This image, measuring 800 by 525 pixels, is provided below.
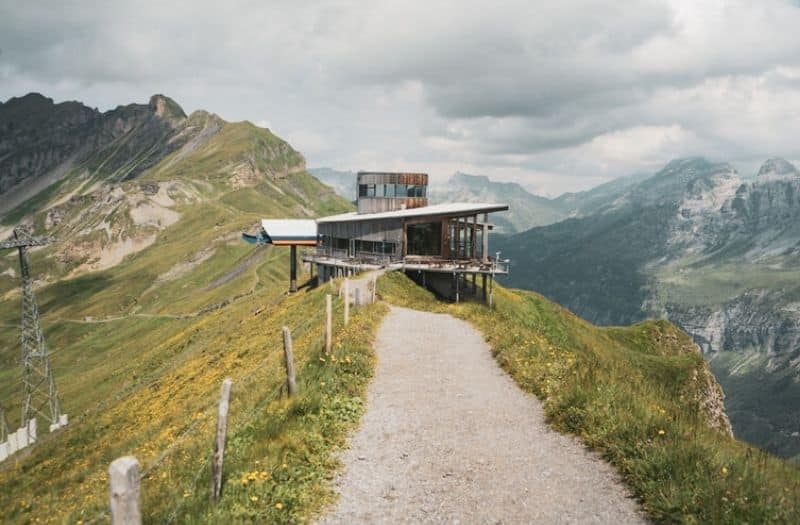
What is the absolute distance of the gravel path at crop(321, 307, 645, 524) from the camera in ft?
36.4

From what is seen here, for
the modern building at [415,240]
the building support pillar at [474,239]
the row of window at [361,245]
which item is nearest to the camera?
the modern building at [415,240]

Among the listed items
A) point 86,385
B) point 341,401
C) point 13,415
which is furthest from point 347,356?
point 13,415

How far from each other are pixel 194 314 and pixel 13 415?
29.5m

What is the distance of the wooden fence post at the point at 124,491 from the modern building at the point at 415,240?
4478cm

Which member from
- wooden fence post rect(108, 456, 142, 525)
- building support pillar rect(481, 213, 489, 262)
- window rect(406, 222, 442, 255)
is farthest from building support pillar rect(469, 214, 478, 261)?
wooden fence post rect(108, 456, 142, 525)

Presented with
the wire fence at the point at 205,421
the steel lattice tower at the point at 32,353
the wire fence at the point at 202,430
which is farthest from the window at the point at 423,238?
the steel lattice tower at the point at 32,353

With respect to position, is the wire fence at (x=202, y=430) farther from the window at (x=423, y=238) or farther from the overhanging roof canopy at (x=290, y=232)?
the overhanging roof canopy at (x=290, y=232)

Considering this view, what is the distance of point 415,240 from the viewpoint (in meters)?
58.9

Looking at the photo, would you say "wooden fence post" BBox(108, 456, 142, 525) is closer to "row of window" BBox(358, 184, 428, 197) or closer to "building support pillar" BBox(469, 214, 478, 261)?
"building support pillar" BBox(469, 214, 478, 261)

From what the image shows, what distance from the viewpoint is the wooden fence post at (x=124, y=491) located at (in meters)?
7.15

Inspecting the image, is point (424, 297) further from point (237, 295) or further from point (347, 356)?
point (237, 295)

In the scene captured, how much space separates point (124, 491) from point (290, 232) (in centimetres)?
6760

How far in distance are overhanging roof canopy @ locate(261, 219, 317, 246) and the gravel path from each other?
53.3 metres

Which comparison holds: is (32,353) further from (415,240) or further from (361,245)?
(415,240)
